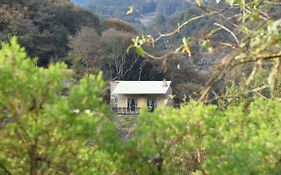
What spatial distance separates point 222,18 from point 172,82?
2747cm

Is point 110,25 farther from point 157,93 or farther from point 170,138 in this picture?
point 170,138

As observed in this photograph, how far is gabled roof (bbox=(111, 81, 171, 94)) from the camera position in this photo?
29.2 meters

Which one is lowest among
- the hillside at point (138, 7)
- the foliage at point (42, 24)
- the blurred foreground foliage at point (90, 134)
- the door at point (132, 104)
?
the door at point (132, 104)

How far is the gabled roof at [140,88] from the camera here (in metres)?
29.2

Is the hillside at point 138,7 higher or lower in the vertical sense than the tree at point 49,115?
higher

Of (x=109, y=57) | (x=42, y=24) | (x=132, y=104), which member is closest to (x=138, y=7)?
(x=42, y=24)

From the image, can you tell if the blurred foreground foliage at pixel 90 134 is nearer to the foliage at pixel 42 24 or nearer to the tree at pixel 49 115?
the tree at pixel 49 115

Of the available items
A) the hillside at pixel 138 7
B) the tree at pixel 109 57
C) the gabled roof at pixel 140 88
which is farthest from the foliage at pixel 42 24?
the hillside at pixel 138 7

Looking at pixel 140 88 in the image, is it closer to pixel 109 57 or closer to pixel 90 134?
pixel 109 57

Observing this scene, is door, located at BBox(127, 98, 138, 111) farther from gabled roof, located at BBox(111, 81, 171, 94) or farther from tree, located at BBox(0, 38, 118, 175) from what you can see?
tree, located at BBox(0, 38, 118, 175)

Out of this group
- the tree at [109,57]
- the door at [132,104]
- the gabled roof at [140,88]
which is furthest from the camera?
the door at [132,104]

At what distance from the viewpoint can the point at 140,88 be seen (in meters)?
30.2

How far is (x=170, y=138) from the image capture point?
2.79m

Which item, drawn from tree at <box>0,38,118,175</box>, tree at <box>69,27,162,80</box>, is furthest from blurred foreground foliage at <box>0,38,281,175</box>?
tree at <box>69,27,162,80</box>
